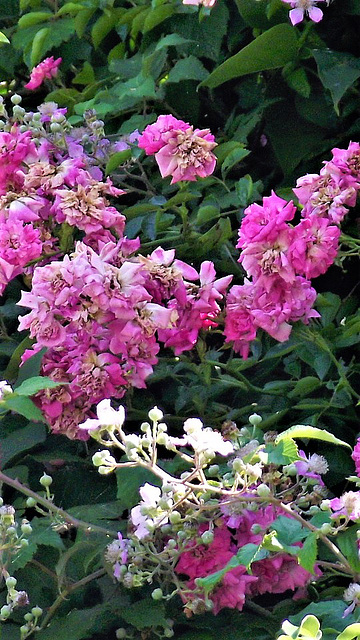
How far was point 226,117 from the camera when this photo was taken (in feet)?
6.52

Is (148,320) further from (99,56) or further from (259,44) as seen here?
(99,56)

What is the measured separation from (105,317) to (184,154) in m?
0.31

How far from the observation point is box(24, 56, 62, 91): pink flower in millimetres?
2033

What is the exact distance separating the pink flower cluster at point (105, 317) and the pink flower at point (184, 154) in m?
0.14

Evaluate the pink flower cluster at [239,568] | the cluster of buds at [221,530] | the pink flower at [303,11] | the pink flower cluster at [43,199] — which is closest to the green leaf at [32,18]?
the pink flower cluster at [43,199]

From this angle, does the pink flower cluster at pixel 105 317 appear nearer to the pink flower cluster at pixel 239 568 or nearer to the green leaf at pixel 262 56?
the pink flower cluster at pixel 239 568

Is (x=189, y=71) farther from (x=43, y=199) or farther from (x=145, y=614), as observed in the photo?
(x=145, y=614)

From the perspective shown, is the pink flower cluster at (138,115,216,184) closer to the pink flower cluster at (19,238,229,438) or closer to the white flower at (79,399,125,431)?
the pink flower cluster at (19,238,229,438)

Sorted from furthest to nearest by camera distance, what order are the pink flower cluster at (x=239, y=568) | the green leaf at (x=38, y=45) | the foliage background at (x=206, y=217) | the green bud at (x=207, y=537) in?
1. the green leaf at (x=38, y=45)
2. the foliage background at (x=206, y=217)
3. the pink flower cluster at (x=239, y=568)
4. the green bud at (x=207, y=537)

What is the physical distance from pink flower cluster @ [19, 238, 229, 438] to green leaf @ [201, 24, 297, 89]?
42 centimetres

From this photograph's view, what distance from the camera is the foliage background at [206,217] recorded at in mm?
1534

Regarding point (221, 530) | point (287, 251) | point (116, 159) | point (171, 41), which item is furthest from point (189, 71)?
point (221, 530)

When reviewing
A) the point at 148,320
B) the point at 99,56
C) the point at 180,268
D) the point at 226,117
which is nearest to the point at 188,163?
the point at 180,268

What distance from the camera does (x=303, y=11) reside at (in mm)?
1715
